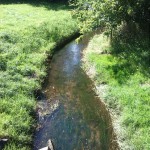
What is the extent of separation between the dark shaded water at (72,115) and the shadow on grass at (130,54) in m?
2.54

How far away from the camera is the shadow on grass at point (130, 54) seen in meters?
22.9

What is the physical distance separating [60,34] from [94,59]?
721cm

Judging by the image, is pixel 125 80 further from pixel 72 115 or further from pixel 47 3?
pixel 47 3

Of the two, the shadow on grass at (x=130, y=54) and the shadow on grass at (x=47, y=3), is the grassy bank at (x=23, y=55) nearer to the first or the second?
the shadow on grass at (x=47, y=3)

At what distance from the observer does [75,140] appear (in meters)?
17.1

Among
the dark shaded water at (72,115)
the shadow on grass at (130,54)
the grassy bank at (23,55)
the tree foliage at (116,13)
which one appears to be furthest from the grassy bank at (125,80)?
the grassy bank at (23,55)

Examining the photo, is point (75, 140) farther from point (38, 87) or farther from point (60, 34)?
point (60, 34)

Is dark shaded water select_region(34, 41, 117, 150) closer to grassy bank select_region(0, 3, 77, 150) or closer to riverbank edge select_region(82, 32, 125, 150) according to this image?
riverbank edge select_region(82, 32, 125, 150)

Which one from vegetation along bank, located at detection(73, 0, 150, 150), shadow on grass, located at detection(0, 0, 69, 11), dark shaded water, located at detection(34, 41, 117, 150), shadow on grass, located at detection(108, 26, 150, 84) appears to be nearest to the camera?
dark shaded water, located at detection(34, 41, 117, 150)

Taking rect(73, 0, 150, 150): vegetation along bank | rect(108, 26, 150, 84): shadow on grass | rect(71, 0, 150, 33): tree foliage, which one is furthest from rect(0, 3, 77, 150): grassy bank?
rect(108, 26, 150, 84): shadow on grass

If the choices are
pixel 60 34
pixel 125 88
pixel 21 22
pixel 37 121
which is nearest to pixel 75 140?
pixel 37 121

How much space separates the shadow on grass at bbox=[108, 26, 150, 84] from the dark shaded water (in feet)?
8.33

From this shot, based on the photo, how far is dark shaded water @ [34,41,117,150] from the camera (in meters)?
16.9

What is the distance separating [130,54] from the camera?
25344 mm
